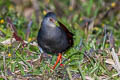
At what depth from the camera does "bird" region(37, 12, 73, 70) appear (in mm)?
4672

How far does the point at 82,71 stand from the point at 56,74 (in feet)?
1.39

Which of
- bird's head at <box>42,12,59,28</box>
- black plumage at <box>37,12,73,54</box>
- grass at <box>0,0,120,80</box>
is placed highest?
bird's head at <box>42,12,59,28</box>

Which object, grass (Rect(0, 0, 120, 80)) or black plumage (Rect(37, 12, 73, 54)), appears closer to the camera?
grass (Rect(0, 0, 120, 80))

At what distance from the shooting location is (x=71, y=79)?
414cm

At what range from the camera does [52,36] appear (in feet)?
15.4

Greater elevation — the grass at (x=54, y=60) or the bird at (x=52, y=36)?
the bird at (x=52, y=36)

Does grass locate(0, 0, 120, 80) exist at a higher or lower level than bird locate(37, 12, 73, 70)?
lower

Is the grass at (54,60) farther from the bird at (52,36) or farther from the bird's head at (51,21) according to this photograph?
the bird's head at (51,21)

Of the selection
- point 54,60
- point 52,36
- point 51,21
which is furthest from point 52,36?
point 54,60

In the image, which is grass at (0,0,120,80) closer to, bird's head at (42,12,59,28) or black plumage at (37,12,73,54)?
black plumage at (37,12,73,54)

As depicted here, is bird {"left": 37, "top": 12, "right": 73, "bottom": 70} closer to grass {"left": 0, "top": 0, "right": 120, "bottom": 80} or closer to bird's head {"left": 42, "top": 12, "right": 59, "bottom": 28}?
bird's head {"left": 42, "top": 12, "right": 59, "bottom": 28}

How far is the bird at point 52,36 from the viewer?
467 centimetres

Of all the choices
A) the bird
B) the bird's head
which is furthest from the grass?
the bird's head

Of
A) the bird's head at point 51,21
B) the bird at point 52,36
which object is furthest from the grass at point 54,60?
the bird's head at point 51,21
